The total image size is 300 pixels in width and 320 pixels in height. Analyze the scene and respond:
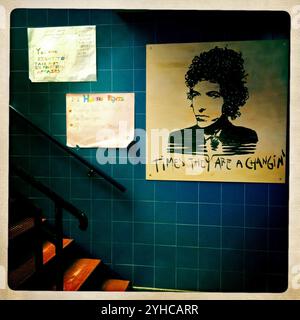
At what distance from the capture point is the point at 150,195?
2025 mm

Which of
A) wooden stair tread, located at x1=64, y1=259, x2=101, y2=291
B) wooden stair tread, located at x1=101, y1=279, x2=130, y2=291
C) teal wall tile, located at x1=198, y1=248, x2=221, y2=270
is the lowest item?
wooden stair tread, located at x1=101, y1=279, x2=130, y2=291

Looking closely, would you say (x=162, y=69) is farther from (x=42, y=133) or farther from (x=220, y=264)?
(x=220, y=264)

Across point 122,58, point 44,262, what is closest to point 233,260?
point 44,262

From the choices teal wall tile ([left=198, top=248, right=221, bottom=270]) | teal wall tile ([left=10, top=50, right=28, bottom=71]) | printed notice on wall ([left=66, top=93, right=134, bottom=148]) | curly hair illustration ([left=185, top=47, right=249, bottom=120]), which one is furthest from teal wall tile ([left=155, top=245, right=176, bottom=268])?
teal wall tile ([left=10, top=50, right=28, bottom=71])

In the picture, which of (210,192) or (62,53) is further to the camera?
(210,192)

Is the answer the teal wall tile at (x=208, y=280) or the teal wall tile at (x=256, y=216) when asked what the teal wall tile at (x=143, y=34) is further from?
the teal wall tile at (x=208, y=280)

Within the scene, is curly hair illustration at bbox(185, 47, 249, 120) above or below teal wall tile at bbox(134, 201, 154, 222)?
above

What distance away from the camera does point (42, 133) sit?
2.01m

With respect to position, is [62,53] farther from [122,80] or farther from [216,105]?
[216,105]

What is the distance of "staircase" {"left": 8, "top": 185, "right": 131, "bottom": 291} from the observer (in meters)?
1.38

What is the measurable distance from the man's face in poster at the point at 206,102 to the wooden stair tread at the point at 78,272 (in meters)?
1.38

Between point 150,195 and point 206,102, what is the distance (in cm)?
84

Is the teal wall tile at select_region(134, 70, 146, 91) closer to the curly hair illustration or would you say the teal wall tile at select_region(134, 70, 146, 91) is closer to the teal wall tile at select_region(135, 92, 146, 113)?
the teal wall tile at select_region(135, 92, 146, 113)

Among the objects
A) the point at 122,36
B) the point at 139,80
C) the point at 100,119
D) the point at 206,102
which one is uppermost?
the point at 122,36
